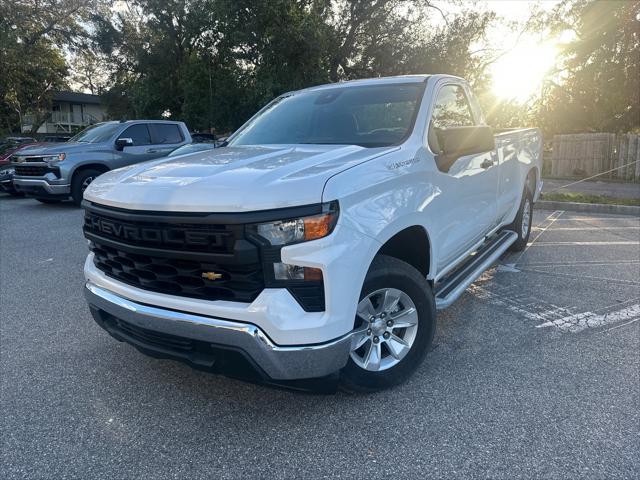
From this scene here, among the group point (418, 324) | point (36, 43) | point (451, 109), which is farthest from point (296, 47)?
point (36, 43)

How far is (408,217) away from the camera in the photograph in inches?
115

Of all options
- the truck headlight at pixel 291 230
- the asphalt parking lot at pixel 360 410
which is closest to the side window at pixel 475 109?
the asphalt parking lot at pixel 360 410

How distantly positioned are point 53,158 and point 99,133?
1.46 meters

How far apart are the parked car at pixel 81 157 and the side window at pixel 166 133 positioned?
0.02 meters

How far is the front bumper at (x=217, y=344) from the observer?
2336mm

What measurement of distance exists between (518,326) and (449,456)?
1933 mm

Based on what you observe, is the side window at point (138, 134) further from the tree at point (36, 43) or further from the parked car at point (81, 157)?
the tree at point (36, 43)

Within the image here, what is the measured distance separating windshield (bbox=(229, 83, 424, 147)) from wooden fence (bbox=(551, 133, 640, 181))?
14.4 metres

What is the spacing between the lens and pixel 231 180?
8.14ft

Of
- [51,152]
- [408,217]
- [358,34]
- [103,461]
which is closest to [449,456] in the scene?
[408,217]

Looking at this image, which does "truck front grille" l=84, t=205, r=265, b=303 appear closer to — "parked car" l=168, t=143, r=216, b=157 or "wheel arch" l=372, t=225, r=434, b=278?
"wheel arch" l=372, t=225, r=434, b=278

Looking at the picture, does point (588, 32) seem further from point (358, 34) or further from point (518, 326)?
point (518, 326)

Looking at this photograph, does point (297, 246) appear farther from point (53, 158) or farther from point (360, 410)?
point (53, 158)

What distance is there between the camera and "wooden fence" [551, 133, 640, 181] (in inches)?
614
